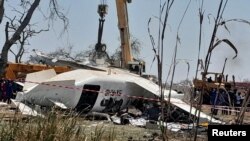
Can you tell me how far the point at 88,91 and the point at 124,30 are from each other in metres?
8.49

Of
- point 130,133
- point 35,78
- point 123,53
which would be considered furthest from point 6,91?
point 130,133

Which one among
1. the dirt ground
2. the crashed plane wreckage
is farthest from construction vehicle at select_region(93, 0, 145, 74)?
the dirt ground

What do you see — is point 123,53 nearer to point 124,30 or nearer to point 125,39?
point 125,39

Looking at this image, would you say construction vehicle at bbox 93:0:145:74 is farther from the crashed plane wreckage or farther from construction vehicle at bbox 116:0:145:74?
the crashed plane wreckage

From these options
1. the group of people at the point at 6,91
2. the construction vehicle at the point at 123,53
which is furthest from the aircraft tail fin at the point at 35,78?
the construction vehicle at the point at 123,53

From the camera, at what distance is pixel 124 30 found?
76.6 ft

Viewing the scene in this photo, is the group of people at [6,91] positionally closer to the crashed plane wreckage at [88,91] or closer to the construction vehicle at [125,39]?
the crashed plane wreckage at [88,91]

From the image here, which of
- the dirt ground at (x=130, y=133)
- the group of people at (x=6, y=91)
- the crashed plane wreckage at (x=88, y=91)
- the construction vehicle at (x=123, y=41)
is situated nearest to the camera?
the dirt ground at (x=130, y=133)

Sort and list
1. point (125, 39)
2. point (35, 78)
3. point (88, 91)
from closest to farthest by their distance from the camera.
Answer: point (88, 91), point (35, 78), point (125, 39)

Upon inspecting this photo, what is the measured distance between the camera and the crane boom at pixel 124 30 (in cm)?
2325

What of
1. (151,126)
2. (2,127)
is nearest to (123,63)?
(151,126)

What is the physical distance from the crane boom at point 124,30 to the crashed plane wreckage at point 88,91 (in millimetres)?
5808

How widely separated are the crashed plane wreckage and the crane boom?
19.1 ft

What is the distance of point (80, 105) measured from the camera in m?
15.1
